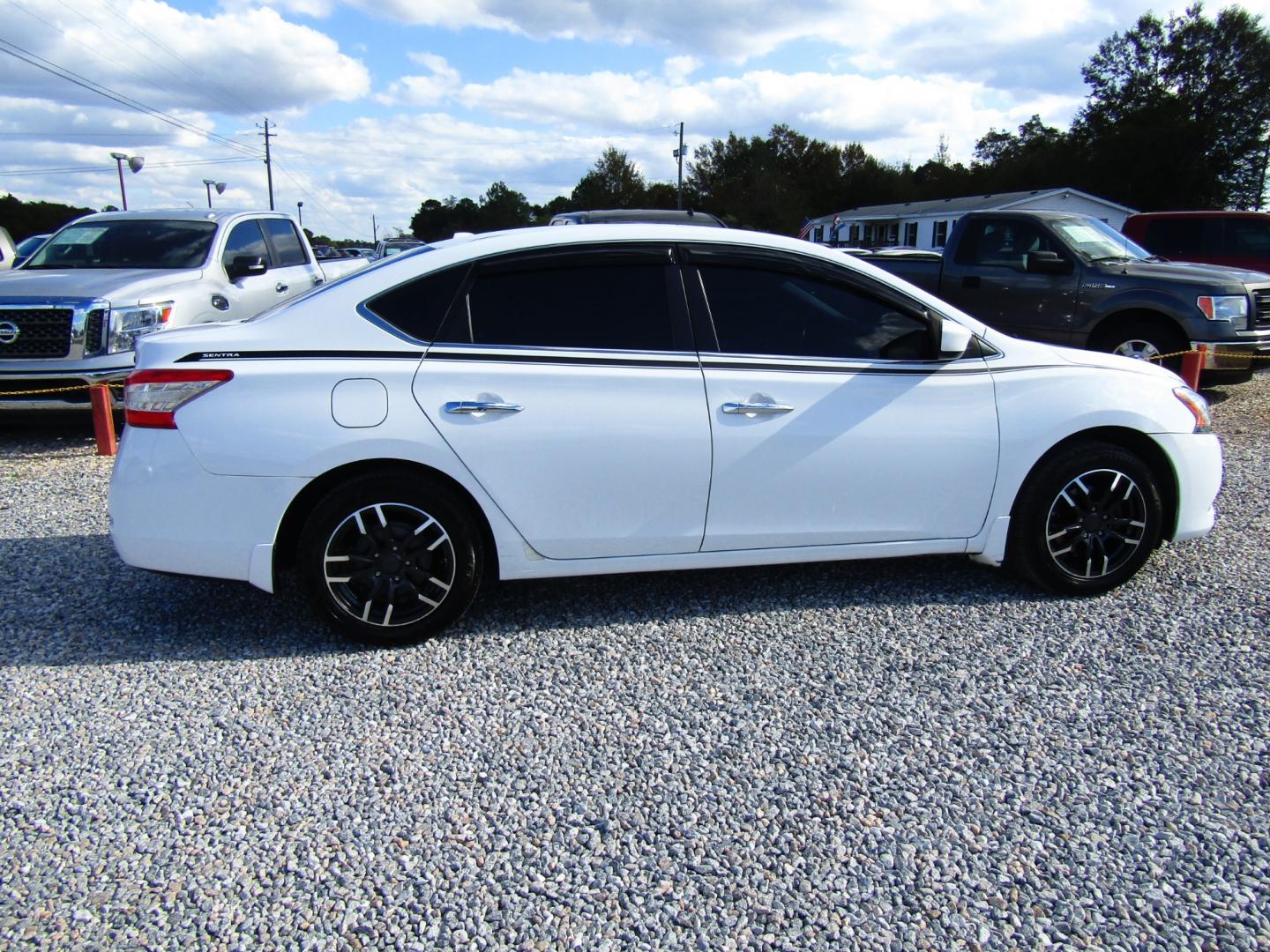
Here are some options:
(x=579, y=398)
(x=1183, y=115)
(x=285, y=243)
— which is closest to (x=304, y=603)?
(x=579, y=398)

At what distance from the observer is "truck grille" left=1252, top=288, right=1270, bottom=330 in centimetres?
932

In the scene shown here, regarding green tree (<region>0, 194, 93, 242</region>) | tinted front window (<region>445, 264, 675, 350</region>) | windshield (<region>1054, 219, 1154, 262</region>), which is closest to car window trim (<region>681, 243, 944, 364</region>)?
tinted front window (<region>445, 264, 675, 350</region>)

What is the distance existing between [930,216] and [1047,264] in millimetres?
45512

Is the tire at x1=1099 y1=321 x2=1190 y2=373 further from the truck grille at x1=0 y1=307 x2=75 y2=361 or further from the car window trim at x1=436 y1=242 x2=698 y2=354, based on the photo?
the truck grille at x1=0 y1=307 x2=75 y2=361

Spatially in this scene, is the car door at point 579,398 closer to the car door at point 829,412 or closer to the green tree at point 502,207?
the car door at point 829,412

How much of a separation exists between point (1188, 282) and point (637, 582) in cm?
724

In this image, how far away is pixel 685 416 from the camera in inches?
153

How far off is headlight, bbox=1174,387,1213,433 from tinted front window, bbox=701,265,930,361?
4.39 feet

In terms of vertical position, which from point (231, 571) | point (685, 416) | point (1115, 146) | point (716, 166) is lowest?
point (231, 571)

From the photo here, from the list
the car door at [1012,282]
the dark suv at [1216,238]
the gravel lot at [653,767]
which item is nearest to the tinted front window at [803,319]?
the gravel lot at [653,767]

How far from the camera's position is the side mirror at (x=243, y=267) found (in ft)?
29.2

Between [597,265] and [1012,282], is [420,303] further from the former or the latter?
[1012,282]

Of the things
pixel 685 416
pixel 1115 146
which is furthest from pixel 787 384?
pixel 1115 146

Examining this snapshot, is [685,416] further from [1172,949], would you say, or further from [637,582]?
[1172,949]
